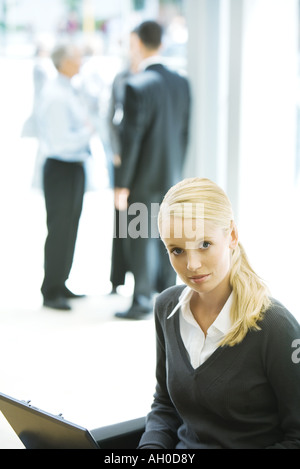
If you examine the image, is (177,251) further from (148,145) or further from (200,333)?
(148,145)

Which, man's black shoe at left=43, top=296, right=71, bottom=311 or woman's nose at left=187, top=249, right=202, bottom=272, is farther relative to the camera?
man's black shoe at left=43, top=296, right=71, bottom=311

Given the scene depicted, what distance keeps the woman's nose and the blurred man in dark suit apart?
2128 millimetres

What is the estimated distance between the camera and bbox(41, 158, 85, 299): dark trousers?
358 centimetres

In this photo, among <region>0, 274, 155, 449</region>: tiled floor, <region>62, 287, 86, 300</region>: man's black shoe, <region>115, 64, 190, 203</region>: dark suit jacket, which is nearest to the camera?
<region>0, 274, 155, 449</region>: tiled floor

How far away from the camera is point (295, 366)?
3.65 ft

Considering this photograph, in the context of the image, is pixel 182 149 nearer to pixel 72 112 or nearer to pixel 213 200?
pixel 72 112

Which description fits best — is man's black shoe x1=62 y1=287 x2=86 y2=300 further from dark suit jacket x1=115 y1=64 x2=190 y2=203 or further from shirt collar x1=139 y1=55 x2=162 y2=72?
shirt collar x1=139 y1=55 x2=162 y2=72

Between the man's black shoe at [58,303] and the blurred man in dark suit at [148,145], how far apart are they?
13.6 inches

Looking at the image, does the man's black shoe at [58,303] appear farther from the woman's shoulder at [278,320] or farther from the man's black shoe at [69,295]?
the woman's shoulder at [278,320]

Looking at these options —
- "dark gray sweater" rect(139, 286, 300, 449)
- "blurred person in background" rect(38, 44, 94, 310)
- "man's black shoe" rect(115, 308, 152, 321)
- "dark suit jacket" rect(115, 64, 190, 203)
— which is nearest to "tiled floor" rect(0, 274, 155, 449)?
"man's black shoe" rect(115, 308, 152, 321)

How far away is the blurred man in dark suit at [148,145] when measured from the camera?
3.22 meters

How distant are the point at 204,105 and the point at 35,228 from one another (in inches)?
93.6
